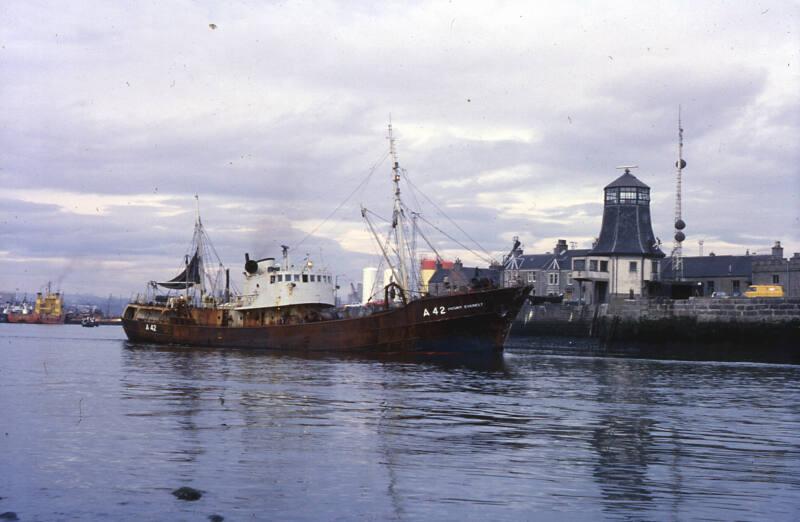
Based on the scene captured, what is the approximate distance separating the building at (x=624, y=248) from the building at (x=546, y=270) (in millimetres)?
20002

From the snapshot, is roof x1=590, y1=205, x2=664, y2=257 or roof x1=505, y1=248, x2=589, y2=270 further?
roof x1=505, y1=248, x2=589, y2=270

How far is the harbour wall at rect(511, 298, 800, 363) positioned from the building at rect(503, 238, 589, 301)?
97.8 feet

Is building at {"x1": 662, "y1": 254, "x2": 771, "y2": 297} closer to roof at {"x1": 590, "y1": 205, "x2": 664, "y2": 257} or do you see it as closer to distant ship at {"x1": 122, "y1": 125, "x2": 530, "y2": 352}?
roof at {"x1": 590, "y1": 205, "x2": 664, "y2": 257}

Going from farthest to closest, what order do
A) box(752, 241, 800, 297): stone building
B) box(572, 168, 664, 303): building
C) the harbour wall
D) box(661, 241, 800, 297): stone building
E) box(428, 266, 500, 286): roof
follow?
box(428, 266, 500, 286): roof < box(661, 241, 800, 297): stone building < box(572, 168, 664, 303): building < box(752, 241, 800, 297): stone building < the harbour wall

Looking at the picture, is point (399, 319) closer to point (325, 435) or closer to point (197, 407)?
point (197, 407)

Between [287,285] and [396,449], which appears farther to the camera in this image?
[287,285]

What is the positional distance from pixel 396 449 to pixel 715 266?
89399 mm

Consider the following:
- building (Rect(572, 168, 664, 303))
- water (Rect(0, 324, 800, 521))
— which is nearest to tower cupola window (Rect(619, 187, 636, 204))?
building (Rect(572, 168, 664, 303))

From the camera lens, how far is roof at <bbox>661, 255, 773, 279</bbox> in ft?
332

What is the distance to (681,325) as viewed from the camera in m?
71.2

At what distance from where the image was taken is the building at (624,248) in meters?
90.7

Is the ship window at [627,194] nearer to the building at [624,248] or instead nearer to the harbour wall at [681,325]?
the building at [624,248]

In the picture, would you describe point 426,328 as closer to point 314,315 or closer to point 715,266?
point 314,315

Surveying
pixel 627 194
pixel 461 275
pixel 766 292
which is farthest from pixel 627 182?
pixel 461 275
